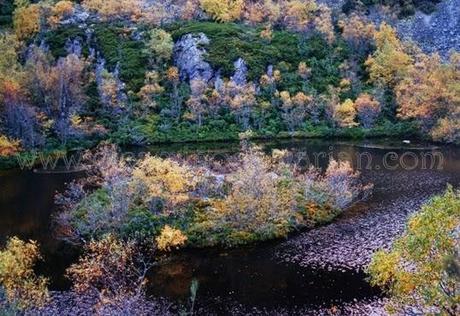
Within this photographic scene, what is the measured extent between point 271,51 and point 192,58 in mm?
16872

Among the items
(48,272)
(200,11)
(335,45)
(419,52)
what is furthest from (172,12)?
(48,272)

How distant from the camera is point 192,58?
109 meters

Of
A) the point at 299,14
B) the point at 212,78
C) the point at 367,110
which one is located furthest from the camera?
the point at 299,14

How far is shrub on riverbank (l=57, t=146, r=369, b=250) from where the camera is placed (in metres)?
48.2

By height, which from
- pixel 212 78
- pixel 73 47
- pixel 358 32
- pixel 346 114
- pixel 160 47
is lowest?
pixel 346 114

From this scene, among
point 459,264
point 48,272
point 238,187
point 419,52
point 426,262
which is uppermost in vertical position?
point 419,52

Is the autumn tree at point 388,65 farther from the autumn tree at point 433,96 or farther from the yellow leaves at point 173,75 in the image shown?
the yellow leaves at point 173,75

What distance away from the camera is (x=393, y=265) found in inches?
1081

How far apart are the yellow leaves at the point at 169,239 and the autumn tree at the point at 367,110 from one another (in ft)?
204

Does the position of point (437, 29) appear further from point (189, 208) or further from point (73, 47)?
point (189, 208)

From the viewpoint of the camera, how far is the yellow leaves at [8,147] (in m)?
79.4

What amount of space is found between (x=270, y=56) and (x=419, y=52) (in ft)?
105

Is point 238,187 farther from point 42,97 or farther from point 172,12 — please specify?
point 172,12

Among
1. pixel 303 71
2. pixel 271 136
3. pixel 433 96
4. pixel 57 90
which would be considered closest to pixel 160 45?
pixel 57 90
